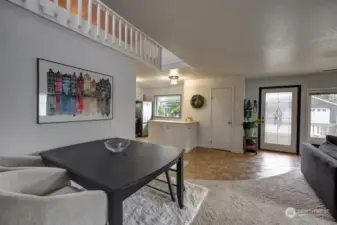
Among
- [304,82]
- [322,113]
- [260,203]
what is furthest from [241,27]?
[322,113]

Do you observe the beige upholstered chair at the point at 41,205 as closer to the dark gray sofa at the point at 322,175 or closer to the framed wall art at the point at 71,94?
the framed wall art at the point at 71,94

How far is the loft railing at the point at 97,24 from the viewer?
6.66 feet

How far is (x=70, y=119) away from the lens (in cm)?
233

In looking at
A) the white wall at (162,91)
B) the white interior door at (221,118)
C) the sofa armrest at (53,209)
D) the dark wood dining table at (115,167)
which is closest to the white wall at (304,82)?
the white interior door at (221,118)

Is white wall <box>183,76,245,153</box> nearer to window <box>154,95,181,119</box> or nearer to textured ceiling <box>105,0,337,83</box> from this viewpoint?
window <box>154,95,181,119</box>

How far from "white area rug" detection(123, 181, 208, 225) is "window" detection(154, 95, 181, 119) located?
4.47 m

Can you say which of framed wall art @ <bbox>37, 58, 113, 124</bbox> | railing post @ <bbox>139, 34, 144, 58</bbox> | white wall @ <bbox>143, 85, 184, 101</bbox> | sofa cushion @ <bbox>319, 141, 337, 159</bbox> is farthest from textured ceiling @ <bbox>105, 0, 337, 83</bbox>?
white wall @ <bbox>143, 85, 184, 101</bbox>

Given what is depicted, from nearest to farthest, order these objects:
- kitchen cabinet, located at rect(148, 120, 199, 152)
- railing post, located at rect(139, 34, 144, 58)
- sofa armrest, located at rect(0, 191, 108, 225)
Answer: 1. sofa armrest, located at rect(0, 191, 108, 225)
2. railing post, located at rect(139, 34, 144, 58)
3. kitchen cabinet, located at rect(148, 120, 199, 152)

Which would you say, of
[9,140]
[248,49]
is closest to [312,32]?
[248,49]

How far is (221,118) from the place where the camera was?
528 cm

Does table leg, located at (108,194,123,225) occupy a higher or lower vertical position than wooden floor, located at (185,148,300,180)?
higher

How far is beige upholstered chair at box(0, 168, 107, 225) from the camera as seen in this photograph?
3.07 feet

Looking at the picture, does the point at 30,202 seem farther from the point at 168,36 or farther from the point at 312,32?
the point at 312,32

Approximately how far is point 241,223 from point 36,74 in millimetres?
2779
